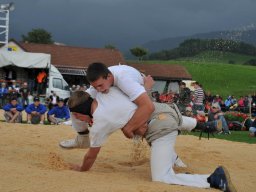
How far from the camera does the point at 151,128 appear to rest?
248 inches

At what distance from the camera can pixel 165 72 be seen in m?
49.1

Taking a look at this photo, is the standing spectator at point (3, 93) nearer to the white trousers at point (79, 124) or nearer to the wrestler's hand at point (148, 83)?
the white trousers at point (79, 124)

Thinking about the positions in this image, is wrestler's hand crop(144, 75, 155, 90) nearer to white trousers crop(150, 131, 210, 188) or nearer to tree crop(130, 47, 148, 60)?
white trousers crop(150, 131, 210, 188)

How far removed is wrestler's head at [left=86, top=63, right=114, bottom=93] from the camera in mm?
5684

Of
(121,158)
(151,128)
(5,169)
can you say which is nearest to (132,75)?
(151,128)

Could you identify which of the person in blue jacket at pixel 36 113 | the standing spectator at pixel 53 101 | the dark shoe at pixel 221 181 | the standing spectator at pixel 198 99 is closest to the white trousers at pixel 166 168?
the dark shoe at pixel 221 181

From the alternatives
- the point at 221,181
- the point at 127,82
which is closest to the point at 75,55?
the point at 127,82

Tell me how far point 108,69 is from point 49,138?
5218 mm

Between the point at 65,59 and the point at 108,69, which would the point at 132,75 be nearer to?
the point at 108,69

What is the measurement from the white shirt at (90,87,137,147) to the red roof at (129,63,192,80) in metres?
41.2

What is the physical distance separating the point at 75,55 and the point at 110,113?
1479 inches

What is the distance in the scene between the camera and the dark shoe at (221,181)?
567cm

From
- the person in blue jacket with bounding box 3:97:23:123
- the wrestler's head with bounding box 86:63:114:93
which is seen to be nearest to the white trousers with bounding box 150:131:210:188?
the wrestler's head with bounding box 86:63:114:93

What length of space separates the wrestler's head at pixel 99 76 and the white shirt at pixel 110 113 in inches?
7.5
